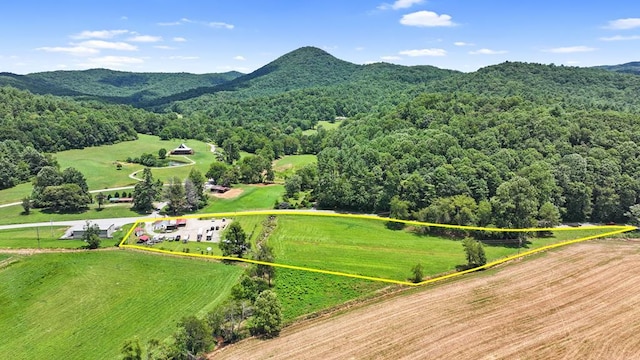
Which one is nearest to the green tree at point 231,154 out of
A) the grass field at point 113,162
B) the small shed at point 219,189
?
the grass field at point 113,162

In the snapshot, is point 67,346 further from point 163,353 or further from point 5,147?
point 5,147

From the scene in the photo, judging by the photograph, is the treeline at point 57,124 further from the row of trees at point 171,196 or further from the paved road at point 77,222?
the row of trees at point 171,196

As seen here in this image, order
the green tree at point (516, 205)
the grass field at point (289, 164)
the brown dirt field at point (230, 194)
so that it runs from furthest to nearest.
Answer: the grass field at point (289, 164) < the brown dirt field at point (230, 194) < the green tree at point (516, 205)

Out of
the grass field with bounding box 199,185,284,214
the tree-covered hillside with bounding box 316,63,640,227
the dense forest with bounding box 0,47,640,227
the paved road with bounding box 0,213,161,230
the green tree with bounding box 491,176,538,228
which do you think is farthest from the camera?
the grass field with bounding box 199,185,284,214

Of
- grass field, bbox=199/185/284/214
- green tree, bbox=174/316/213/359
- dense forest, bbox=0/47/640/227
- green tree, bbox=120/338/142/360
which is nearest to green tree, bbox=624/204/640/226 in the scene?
dense forest, bbox=0/47/640/227

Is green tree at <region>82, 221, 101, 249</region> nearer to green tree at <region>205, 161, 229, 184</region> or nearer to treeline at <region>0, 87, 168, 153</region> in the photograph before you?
green tree at <region>205, 161, 229, 184</region>

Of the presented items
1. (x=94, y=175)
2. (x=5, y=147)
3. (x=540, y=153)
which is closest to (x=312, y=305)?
(x=540, y=153)

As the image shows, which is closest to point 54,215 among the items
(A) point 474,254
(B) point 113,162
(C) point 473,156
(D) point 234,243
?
(D) point 234,243
